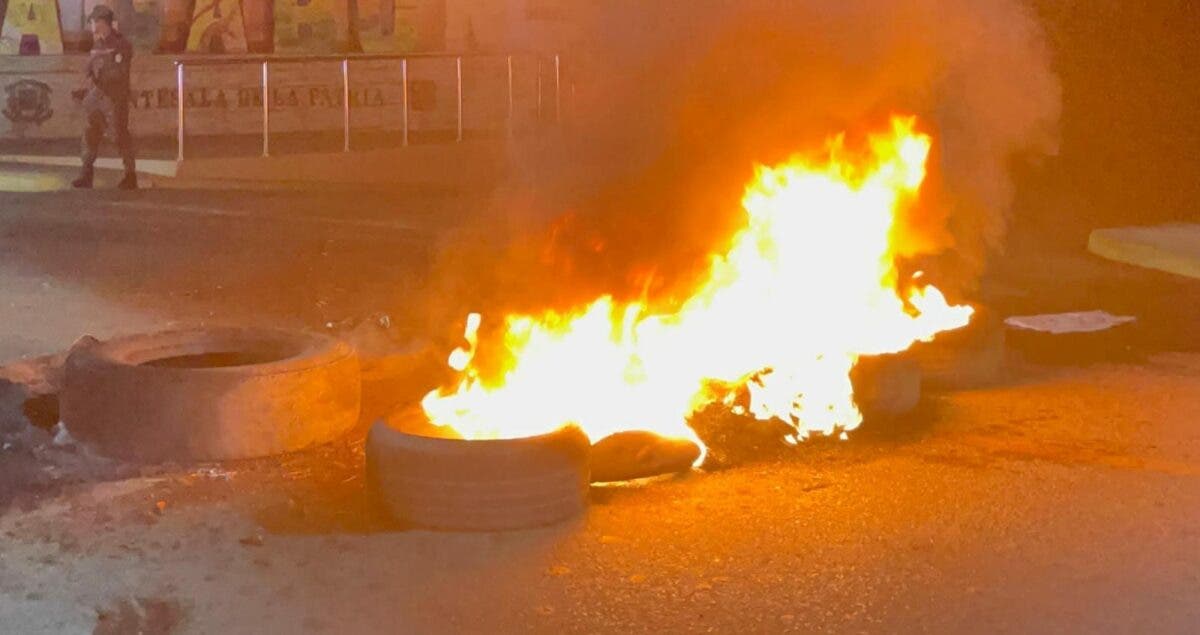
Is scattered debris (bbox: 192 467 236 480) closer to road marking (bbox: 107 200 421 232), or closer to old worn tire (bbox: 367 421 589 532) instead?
old worn tire (bbox: 367 421 589 532)

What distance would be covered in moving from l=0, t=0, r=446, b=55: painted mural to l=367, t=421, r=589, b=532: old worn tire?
18806 millimetres

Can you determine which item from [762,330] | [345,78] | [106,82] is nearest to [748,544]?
[762,330]

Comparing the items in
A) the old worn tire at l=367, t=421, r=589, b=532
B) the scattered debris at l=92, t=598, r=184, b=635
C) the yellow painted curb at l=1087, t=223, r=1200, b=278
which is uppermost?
the old worn tire at l=367, t=421, r=589, b=532

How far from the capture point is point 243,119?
22.3m

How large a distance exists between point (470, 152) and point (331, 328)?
11409 millimetres

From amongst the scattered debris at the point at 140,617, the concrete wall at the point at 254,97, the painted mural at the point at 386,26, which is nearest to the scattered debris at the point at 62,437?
the scattered debris at the point at 140,617

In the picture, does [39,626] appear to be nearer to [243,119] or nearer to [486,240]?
[486,240]

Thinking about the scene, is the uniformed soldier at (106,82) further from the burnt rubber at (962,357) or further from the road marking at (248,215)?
the burnt rubber at (962,357)

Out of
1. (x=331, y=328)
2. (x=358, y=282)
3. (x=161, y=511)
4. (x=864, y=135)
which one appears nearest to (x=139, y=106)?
(x=358, y=282)

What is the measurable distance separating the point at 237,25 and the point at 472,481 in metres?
19.7

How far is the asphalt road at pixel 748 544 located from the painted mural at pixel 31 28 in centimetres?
1601

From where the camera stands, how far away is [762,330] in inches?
297

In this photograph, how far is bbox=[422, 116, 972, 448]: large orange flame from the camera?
6.63 meters

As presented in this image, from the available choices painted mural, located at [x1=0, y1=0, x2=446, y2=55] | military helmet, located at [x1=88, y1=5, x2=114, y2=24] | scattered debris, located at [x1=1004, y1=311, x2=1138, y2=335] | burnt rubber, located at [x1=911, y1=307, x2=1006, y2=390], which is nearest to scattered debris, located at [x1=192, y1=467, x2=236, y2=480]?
burnt rubber, located at [x1=911, y1=307, x2=1006, y2=390]
